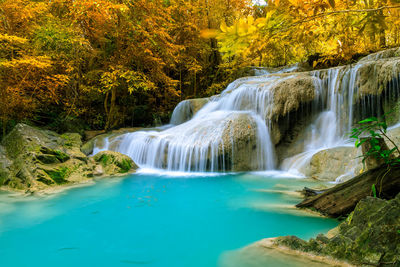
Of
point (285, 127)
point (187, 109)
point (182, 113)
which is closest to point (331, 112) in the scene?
point (285, 127)

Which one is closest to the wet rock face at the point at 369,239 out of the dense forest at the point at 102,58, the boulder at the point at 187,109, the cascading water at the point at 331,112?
the dense forest at the point at 102,58

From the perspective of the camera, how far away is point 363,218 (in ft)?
6.31

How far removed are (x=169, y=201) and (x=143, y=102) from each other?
9.71 metres

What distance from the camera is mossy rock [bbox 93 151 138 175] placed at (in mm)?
6551

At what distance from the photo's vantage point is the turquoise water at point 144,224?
234 cm

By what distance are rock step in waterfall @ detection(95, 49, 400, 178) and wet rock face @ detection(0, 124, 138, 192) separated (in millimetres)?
1931

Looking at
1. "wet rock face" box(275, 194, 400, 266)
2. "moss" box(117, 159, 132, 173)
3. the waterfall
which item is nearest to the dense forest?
the waterfall

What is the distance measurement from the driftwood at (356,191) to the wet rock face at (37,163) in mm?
4862

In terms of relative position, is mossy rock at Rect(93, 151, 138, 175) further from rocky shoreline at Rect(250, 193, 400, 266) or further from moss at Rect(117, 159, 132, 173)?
rocky shoreline at Rect(250, 193, 400, 266)

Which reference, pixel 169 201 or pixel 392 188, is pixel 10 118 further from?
pixel 392 188

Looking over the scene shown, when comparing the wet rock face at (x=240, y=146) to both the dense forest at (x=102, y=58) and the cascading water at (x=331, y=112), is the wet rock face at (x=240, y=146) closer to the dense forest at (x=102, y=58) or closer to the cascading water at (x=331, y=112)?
the cascading water at (x=331, y=112)

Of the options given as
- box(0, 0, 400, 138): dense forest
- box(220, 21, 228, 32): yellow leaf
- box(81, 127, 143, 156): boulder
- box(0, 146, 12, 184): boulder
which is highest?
box(0, 0, 400, 138): dense forest

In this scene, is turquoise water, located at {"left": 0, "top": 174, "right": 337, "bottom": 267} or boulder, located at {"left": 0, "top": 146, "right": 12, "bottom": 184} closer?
turquoise water, located at {"left": 0, "top": 174, "right": 337, "bottom": 267}

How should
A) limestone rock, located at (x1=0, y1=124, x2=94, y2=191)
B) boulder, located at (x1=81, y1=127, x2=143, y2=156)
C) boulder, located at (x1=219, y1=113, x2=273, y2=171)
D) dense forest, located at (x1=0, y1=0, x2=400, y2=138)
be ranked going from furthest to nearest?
boulder, located at (x1=81, y1=127, x2=143, y2=156) < dense forest, located at (x1=0, y1=0, x2=400, y2=138) < boulder, located at (x1=219, y1=113, x2=273, y2=171) < limestone rock, located at (x1=0, y1=124, x2=94, y2=191)
